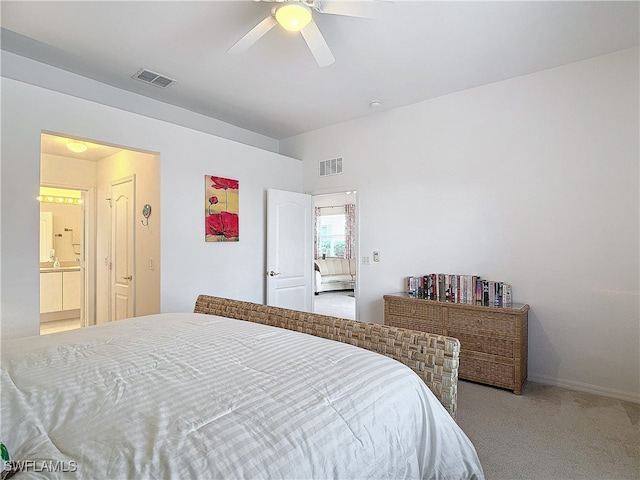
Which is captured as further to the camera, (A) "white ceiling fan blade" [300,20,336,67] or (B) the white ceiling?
(B) the white ceiling

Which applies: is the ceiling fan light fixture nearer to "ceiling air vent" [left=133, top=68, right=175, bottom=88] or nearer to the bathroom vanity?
"ceiling air vent" [left=133, top=68, right=175, bottom=88]

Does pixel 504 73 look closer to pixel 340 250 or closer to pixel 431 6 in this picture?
pixel 431 6

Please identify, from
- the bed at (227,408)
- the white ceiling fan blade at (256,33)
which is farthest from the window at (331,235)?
the bed at (227,408)

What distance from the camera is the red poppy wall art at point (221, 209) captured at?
12.2 feet

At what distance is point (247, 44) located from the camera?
2.25m

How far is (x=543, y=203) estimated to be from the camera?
3062mm

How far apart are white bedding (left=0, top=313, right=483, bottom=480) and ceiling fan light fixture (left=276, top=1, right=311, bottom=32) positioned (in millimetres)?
1840

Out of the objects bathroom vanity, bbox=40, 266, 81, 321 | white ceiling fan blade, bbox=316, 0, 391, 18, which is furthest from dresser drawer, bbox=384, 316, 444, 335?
bathroom vanity, bbox=40, 266, 81, 321

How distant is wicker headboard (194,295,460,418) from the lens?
1.42 m

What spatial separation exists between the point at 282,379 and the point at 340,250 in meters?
8.35

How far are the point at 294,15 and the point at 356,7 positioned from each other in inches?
14.6

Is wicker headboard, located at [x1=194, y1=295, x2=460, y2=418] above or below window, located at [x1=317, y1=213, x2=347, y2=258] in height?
below

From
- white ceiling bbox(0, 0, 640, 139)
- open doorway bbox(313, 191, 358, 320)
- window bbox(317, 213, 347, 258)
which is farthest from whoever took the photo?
window bbox(317, 213, 347, 258)

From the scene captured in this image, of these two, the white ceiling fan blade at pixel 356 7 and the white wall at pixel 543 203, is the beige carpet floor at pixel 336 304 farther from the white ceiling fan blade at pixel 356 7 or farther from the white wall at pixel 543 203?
the white ceiling fan blade at pixel 356 7
